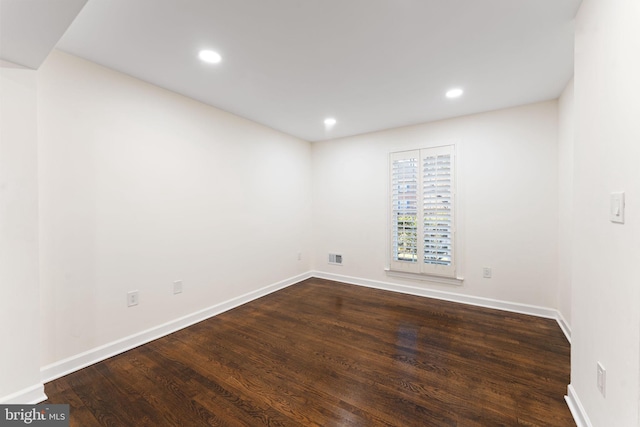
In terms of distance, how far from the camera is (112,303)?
2.29m

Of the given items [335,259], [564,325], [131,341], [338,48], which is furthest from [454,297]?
[131,341]

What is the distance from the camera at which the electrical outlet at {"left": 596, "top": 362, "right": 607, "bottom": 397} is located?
1.23m

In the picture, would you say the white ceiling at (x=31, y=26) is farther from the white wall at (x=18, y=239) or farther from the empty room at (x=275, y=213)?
the white wall at (x=18, y=239)

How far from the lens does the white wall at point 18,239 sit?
5.22 feet

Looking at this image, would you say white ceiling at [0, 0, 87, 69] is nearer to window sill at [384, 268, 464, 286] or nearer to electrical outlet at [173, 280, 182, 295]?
electrical outlet at [173, 280, 182, 295]

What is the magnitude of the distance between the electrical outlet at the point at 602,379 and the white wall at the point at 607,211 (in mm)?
38

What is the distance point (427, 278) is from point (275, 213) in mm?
2450

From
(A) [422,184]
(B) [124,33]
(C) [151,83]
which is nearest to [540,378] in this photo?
(A) [422,184]

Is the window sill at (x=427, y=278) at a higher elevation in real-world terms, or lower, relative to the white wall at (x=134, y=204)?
lower

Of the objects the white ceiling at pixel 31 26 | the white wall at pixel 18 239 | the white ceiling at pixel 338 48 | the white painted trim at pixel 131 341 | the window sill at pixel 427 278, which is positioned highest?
the white ceiling at pixel 338 48

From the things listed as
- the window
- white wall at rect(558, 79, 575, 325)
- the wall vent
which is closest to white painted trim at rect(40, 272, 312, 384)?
the wall vent

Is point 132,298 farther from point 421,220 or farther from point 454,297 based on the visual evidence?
point 454,297

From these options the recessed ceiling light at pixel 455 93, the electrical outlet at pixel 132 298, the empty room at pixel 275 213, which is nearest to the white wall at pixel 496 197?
the empty room at pixel 275 213

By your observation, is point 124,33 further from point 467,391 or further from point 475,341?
point 475,341
